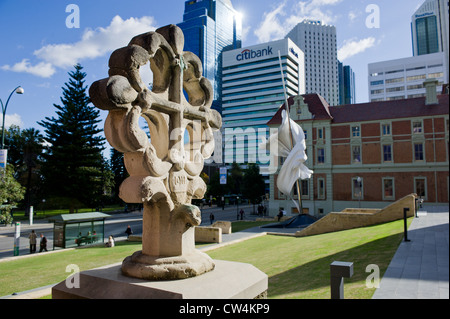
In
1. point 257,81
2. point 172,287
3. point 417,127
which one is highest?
point 257,81

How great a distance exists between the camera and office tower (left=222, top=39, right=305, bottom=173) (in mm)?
119562

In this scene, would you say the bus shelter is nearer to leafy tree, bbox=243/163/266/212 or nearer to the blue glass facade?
leafy tree, bbox=243/163/266/212

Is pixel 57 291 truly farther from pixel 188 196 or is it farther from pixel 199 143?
pixel 199 143

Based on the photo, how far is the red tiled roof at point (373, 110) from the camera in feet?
126

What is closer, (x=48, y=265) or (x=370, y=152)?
(x=48, y=265)

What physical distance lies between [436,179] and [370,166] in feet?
24.1

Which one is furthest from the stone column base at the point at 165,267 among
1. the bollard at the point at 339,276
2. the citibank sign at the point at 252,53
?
the citibank sign at the point at 252,53

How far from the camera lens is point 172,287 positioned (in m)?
4.58

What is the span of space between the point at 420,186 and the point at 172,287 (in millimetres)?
41452

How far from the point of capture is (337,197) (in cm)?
4281

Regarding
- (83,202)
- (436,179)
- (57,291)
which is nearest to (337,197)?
(436,179)

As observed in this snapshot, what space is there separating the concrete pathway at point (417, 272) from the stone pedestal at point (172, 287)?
8.81 feet

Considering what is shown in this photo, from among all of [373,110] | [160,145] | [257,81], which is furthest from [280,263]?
[257,81]

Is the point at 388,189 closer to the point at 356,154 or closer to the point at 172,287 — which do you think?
the point at 356,154
